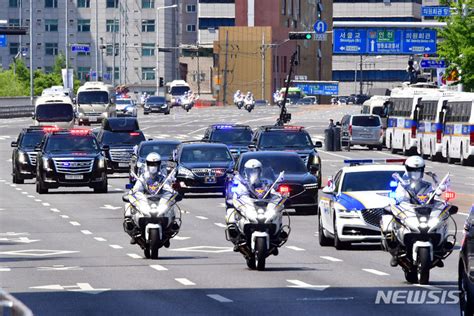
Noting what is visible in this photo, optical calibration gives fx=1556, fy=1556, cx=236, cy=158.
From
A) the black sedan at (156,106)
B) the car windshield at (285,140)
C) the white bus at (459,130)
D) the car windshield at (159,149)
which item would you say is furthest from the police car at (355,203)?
the black sedan at (156,106)

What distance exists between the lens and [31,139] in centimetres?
4844

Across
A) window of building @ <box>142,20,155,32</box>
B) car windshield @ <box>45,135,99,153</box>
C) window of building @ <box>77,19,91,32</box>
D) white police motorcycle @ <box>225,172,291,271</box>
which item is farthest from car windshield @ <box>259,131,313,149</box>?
window of building @ <box>77,19,91,32</box>

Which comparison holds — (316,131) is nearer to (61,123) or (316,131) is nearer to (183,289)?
(61,123)

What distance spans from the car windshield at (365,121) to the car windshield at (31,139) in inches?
1226

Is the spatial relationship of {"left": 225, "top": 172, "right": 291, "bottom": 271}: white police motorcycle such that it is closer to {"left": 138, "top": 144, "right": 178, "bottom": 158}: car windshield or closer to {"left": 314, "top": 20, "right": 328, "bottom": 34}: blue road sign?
{"left": 138, "top": 144, "right": 178, "bottom": 158}: car windshield

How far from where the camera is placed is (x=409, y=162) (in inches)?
725

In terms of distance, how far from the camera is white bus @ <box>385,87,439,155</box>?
73812 millimetres

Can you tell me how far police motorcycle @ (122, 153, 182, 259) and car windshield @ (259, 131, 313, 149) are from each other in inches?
815

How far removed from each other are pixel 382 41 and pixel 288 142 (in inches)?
1907

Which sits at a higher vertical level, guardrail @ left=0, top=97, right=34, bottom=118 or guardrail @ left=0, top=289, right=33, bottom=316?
guardrail @ left=0, top=289, right=33, bottom=316

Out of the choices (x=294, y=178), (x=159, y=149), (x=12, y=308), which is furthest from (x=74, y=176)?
(x=12, y=308)

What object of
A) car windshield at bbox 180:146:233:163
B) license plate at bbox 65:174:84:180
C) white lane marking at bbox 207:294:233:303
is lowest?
license plate at bbox 65:174:84:180

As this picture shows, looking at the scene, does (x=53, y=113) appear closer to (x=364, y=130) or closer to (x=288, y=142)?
(x=364, y=130)

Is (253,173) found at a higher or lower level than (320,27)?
lower
